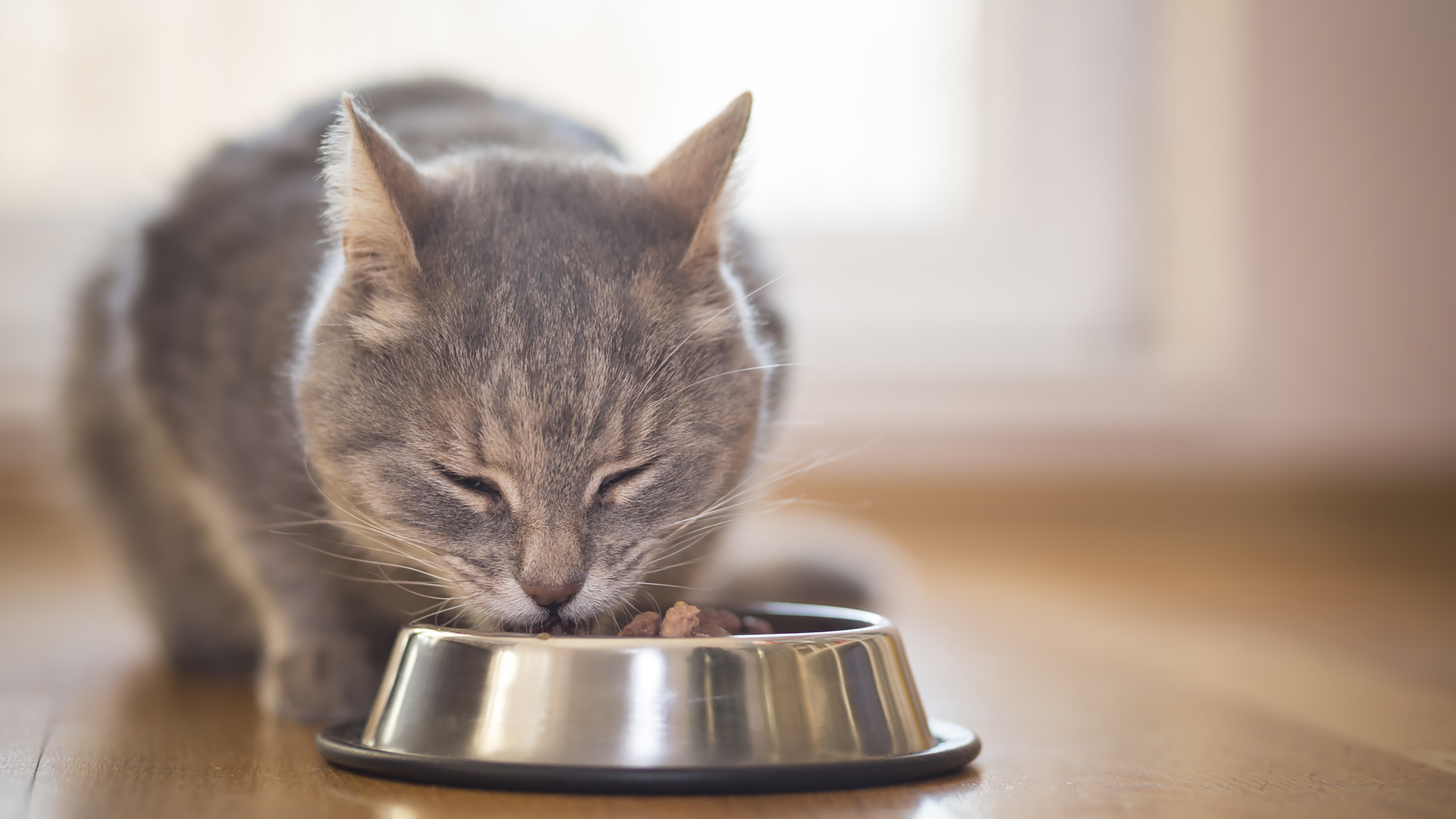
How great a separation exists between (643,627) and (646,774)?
19cm

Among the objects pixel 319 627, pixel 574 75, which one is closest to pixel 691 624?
pixel 319 627

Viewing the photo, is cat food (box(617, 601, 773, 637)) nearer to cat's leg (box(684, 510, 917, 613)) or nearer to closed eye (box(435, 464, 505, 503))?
closed eye (box(435, 464, 505, 503))

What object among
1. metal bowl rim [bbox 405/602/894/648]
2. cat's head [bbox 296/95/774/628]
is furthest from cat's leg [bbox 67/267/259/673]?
metal bowl rim [bbox 405/602/894/648]

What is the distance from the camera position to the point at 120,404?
1.59 meters

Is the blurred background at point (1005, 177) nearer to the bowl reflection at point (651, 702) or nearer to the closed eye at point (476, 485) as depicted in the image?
the closed eye at point (476, 485)

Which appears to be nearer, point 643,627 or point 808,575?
point 643,627

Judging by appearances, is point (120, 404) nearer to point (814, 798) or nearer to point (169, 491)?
point (169, 491)

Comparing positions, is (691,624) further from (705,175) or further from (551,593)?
(705,175)

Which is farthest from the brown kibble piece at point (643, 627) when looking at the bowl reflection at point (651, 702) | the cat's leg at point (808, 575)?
the cat's leg at point (808, 575)

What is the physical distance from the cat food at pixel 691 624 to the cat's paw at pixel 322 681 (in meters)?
0.37

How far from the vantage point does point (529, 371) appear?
1.05 metres

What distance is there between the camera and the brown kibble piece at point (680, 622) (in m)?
1.00

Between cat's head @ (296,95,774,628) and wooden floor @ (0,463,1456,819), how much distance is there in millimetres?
199

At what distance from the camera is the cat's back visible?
1.35 m
